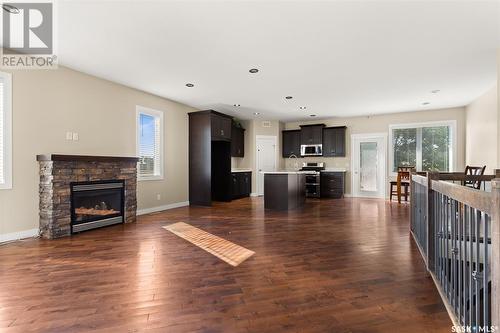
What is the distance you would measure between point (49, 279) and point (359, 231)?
161 inches

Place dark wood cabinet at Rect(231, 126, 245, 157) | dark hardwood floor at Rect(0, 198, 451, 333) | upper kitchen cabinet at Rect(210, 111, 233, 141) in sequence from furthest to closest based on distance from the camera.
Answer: dark wood cabinet at Rect(231, 126, 245, 157), upper kitchen cabinet at Rect(210, 111, 233, 141), dark hardwood floor at Rect(0, 198, 451, 333)

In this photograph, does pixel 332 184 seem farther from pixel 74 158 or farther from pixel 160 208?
pixel 74 158

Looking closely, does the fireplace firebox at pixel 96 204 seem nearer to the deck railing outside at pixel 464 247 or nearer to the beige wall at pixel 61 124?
the beige wall at pixel 61 124

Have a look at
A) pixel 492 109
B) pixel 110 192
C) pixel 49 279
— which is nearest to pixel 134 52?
pixel 110 192

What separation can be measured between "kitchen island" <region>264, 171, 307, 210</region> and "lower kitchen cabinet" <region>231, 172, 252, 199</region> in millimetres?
2032

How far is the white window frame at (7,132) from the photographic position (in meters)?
3.58

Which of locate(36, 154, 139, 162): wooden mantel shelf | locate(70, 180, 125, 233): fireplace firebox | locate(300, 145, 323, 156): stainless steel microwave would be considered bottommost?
locate(70, 180, 125, 233): fireplace firebox

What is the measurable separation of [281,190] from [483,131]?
182 inches

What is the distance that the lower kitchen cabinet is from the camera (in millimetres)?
8102

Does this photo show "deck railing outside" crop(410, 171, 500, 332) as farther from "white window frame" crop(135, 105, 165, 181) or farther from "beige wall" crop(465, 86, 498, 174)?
"white window frame" crop(135, 105, 165, 181)

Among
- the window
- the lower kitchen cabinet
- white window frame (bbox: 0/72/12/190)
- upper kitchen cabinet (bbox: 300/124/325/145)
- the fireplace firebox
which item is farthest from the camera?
upper kitchen cabinet (bbox: 300/124/325/145)

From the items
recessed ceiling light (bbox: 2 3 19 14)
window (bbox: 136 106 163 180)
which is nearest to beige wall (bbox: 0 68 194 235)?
window (bbox: 136 106 163 180)

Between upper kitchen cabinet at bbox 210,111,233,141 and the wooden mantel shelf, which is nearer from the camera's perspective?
the wooden mantel shelf

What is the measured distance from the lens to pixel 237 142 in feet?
28.5
